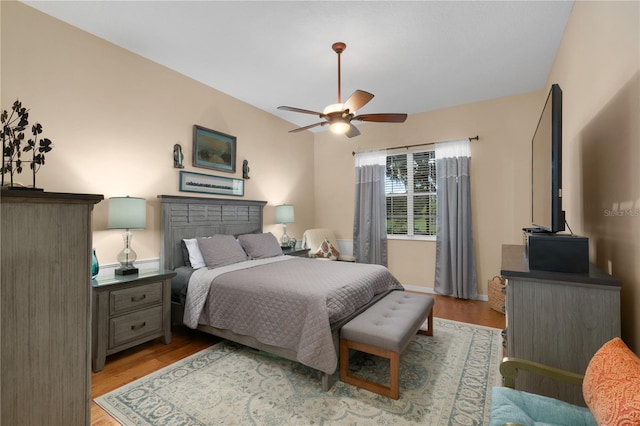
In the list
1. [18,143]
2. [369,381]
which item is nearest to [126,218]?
[18,143]

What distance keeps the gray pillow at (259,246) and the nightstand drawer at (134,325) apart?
123 centimetres

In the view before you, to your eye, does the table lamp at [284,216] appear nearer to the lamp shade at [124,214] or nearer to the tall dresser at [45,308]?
the lamp shade at [124,214]

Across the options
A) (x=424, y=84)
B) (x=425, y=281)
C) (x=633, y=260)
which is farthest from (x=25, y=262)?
(x=425, y=281)

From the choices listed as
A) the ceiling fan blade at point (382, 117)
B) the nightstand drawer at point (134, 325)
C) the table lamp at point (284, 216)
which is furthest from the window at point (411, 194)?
the nightstand drawer at point (134, 325)

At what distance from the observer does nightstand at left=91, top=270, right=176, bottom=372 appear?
2342 millimetres

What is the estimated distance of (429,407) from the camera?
1.90 m

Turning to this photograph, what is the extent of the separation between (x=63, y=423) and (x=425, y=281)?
14.6 ft

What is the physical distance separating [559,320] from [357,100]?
2.13 m

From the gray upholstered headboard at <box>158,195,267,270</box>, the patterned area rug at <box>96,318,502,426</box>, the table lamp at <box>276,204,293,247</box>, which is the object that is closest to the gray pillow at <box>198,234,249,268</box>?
the gray upholstered headboard at <box>158,195,267,270</box>

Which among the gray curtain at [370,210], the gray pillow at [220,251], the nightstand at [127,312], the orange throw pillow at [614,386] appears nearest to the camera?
the orange throw pillow at [614,386]

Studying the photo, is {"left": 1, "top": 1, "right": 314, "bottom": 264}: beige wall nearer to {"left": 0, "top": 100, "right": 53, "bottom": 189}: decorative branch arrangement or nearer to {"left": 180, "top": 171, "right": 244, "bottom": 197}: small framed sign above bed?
{"left": 180, "top": 171, "right": 244, "bottom": 197}: small framed sign above bed

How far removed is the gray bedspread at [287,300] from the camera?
211cm

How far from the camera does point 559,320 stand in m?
1.41

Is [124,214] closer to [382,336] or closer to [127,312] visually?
[127,312]
